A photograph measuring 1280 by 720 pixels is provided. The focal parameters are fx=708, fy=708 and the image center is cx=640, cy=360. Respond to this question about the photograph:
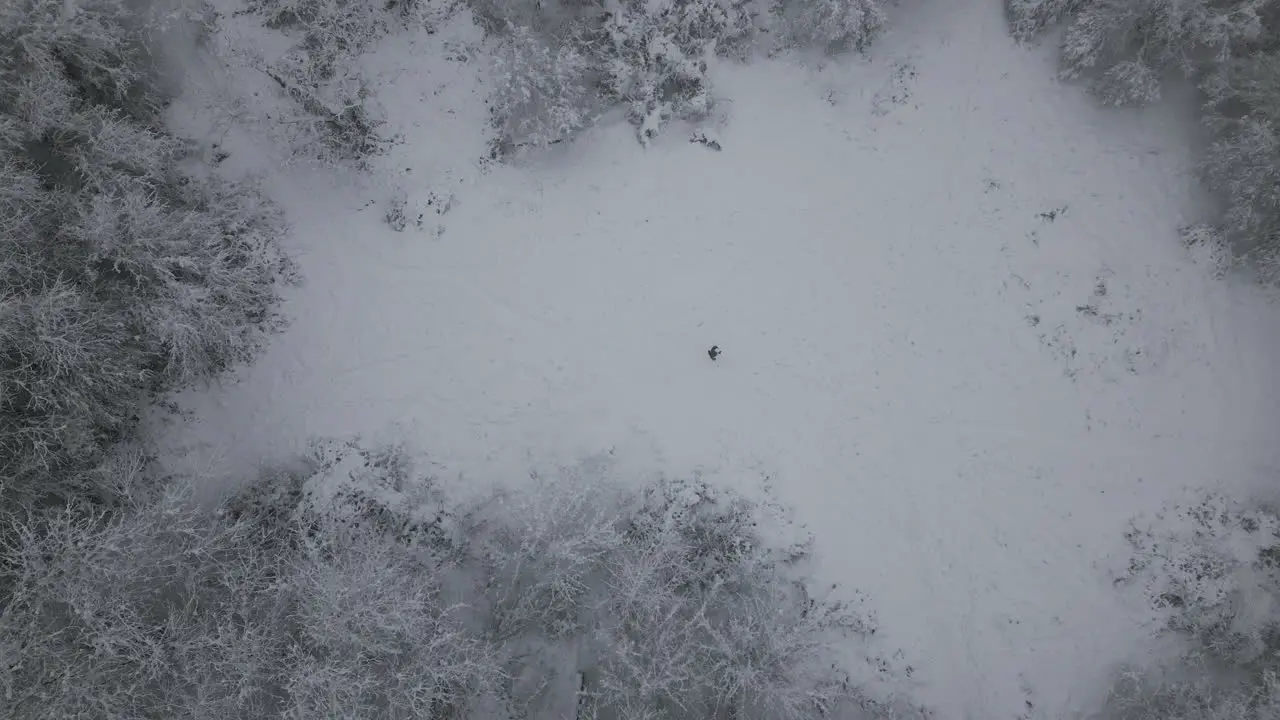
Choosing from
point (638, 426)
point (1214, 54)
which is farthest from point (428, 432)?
point (1214, 54)

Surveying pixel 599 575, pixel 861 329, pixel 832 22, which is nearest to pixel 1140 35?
pixel 832 22

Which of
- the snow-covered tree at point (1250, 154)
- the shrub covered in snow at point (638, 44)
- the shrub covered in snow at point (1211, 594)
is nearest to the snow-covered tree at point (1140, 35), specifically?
the snow-covered tree at point (1250, 154)

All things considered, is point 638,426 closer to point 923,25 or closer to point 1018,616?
point 1018,616

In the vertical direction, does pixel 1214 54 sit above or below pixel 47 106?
above

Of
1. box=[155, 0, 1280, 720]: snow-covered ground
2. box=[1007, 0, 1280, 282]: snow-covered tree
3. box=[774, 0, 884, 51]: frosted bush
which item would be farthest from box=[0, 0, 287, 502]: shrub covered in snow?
box=[1007, 0, 1280, 282]: snow-covered tree

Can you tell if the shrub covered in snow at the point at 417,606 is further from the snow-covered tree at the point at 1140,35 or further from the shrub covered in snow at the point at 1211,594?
the snow-covered tree at the point at 1140,35

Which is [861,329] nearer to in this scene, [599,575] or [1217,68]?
[599,575]
